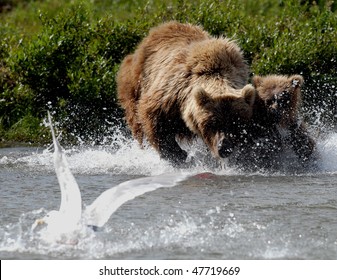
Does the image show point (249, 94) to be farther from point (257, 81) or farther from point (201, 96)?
point (257, 81)

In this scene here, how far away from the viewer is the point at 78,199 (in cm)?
609

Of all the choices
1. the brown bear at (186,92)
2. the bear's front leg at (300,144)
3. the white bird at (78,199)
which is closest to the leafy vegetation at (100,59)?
the brown bear at (186,92)

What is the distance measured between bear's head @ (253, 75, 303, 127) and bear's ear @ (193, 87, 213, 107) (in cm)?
55

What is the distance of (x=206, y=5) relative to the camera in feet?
42.0

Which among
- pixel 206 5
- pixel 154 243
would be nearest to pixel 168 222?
pixel 154 243

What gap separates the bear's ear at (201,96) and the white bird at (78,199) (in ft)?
9.53

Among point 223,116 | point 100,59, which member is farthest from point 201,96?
point 100,59

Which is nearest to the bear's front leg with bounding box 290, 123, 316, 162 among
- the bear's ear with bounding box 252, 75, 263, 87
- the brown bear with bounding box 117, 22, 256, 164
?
the bear's ear with bounding box 252, 75, 263, 87

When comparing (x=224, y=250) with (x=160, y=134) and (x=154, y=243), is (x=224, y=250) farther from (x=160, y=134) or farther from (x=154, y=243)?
(x=160, y=134)

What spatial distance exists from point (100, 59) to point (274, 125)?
3.15 m

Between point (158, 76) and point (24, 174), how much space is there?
1.62 metres

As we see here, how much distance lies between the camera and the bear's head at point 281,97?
373 inches

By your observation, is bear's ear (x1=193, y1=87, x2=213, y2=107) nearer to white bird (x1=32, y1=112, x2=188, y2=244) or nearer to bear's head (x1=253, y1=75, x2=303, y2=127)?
bear's head (x1=253, y1=75, x2=303, y2=127)

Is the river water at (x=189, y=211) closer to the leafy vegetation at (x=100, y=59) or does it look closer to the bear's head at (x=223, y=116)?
the bear's head at (x=223, y=116)
